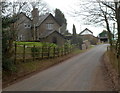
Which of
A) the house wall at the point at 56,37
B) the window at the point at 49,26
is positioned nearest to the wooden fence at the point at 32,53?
the house wall at the point at 56,37

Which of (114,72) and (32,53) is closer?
(114,72)

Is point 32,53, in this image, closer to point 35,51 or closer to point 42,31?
point 35,51

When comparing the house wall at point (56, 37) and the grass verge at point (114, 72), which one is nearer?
the grass verge at point (114, 72)

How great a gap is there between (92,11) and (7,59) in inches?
329

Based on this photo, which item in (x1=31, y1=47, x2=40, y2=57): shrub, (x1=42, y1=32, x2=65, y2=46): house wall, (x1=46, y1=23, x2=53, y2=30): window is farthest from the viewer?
(x1=46, y1=23, x2=53, y2=30): window

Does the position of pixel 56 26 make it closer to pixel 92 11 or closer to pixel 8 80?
pixel 92 11

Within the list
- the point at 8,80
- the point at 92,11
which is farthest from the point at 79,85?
the point at 92,11

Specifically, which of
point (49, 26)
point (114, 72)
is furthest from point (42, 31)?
point (114, 72)

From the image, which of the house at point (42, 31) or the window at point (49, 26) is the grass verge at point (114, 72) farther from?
the window at point (49, 26)

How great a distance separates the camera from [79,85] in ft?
27.1

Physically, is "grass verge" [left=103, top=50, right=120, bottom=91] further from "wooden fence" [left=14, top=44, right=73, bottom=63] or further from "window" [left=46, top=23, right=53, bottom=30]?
"window" [left=46, top=23, right=53, bottom=30]

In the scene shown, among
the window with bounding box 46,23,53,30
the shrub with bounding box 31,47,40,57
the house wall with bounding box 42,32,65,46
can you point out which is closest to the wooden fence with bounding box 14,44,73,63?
the shrub with bounding box 31,47,40,57

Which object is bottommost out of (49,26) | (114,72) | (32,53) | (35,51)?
(114,72)

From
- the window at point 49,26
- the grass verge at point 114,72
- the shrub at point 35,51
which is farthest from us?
the window at point 49,26
